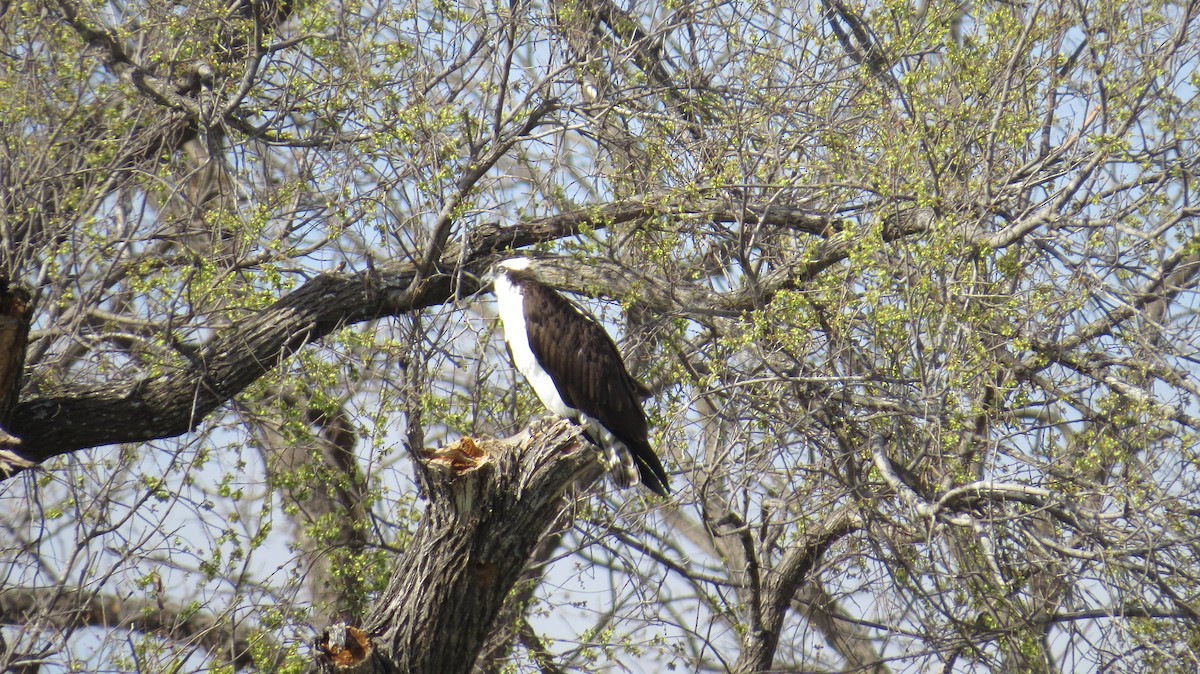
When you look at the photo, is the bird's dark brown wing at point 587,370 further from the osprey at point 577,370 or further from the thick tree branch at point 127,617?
the thick tree branch at point 127,617

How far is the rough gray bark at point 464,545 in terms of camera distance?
4.30 metres

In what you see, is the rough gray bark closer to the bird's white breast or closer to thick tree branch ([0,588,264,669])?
the bird's white breast

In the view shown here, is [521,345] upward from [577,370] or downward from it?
upward

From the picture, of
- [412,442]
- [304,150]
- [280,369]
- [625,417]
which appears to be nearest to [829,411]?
[625,417]

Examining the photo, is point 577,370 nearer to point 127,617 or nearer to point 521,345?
point 521,345

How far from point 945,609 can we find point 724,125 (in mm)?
2451

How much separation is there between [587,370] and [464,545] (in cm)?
172

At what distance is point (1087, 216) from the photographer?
5.34 meters

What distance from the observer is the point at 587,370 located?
592cm

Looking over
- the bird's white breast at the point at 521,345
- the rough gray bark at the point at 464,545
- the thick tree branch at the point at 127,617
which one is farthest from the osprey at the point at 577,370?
the thick tree branch at the point at 127,617

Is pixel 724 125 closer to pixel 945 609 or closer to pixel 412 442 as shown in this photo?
pixel 412 442

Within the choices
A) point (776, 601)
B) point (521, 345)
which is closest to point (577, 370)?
point (521, 345)

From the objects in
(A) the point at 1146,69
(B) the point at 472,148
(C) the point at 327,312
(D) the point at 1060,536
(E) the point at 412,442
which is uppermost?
(A) the point at 1146,69

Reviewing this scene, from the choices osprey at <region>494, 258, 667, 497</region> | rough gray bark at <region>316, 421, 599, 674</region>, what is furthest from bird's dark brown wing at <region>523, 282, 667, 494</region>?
rough gray bark at <region>316, 421, 599, 674</region>
